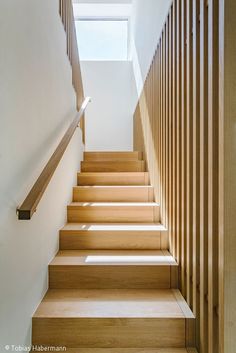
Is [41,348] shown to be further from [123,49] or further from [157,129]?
[123,49]

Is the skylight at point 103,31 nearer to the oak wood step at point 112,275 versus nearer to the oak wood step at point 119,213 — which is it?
the oak wood step at point 119,213

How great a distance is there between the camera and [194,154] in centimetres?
162

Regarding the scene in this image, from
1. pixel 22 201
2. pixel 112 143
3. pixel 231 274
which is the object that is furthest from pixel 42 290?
pixel 112 143

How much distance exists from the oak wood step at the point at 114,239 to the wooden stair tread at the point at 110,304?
→ 1.42 feet

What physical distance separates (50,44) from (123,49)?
446 cm

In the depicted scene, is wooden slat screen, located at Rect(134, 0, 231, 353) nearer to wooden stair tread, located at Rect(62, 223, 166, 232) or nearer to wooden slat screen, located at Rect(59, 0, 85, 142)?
wooden stair tread, located at Rect(62, 223, 166, 232)

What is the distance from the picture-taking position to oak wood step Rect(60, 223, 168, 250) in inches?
92.8

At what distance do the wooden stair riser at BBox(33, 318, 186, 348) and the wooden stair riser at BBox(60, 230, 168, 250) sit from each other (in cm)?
76

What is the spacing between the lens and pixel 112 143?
5.79 meters

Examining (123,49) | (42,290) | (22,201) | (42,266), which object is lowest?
(42,290)

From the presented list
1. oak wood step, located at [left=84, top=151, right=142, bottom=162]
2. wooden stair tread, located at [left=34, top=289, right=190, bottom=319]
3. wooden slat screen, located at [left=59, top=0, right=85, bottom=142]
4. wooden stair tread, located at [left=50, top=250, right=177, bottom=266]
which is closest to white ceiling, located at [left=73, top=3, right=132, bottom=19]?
wooden slat screen, located at [left=59, top=0, right=85, bottom=142]

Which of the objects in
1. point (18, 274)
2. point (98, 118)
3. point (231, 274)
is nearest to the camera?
point (231, 274)

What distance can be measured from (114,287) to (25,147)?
3.74 ft

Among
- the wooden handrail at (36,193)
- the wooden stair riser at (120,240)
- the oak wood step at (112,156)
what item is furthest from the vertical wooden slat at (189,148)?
the oak wood step at (112,156)
